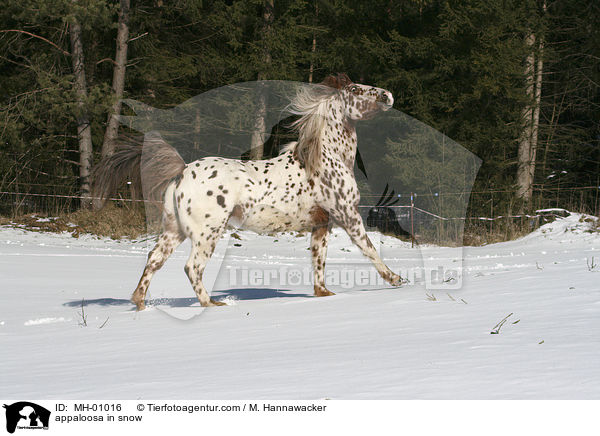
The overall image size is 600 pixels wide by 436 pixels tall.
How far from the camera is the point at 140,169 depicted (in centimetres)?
729

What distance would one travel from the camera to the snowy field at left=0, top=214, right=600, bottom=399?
2.92m

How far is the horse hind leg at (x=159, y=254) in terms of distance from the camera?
679 centimetres

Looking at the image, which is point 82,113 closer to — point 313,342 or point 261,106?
point 261,106

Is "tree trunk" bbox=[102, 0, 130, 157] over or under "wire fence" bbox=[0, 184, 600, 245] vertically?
over

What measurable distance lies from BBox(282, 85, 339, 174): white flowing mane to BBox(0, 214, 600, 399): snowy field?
1591 mm

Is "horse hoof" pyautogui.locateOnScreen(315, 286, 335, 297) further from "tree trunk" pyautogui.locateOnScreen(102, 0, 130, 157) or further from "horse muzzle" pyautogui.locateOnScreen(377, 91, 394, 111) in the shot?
"tree trunk" pyautogui.locateOnScreen(102, 0, 130, 157)

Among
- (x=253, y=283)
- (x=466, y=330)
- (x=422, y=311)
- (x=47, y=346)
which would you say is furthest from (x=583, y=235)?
(x=47, y=346)

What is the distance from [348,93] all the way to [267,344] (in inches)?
167

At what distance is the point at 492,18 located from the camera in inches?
859
